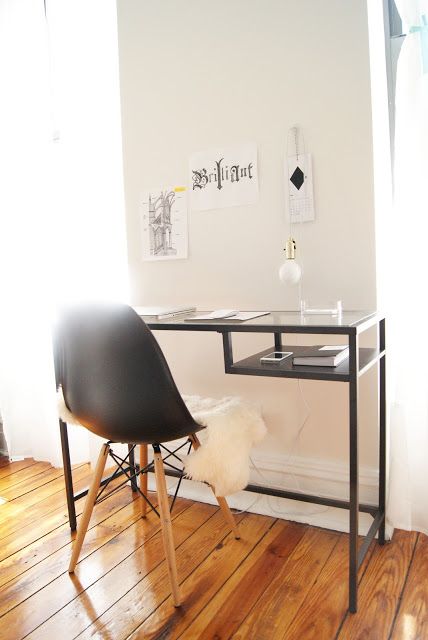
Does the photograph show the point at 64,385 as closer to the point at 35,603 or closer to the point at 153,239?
the point at 35,603

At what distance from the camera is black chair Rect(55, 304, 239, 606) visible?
1.32 m

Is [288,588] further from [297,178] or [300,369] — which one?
[297,178]

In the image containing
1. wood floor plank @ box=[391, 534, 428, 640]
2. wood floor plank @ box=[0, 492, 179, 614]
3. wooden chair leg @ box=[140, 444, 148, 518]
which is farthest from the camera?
wooden chair leg @ box=[140, 444, 148, 518]

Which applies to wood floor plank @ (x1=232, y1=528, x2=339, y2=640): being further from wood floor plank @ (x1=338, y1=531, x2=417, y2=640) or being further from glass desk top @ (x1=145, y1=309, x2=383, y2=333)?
glass desk top @ (x1=145, y1=309, x2=383, y2=333)

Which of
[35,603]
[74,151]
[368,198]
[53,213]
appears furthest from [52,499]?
[368,198]

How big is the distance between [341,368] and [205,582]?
77cm

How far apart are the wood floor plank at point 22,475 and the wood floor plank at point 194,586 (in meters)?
1.05

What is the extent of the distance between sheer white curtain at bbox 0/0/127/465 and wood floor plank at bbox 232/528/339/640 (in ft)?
4.27

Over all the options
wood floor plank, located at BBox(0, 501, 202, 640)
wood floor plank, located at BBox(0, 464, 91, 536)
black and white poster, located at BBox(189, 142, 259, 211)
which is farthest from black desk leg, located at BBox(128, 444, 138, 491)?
black and white poster, located at BBox(189, 142, 259, 211)

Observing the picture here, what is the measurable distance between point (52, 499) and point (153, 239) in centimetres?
120

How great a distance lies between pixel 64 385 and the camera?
157 centimetres

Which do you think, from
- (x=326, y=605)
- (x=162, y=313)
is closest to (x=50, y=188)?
(x=162, y=313)

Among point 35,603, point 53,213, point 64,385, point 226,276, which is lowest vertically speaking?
point 35,603

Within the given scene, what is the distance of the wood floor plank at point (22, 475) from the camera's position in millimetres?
2357
